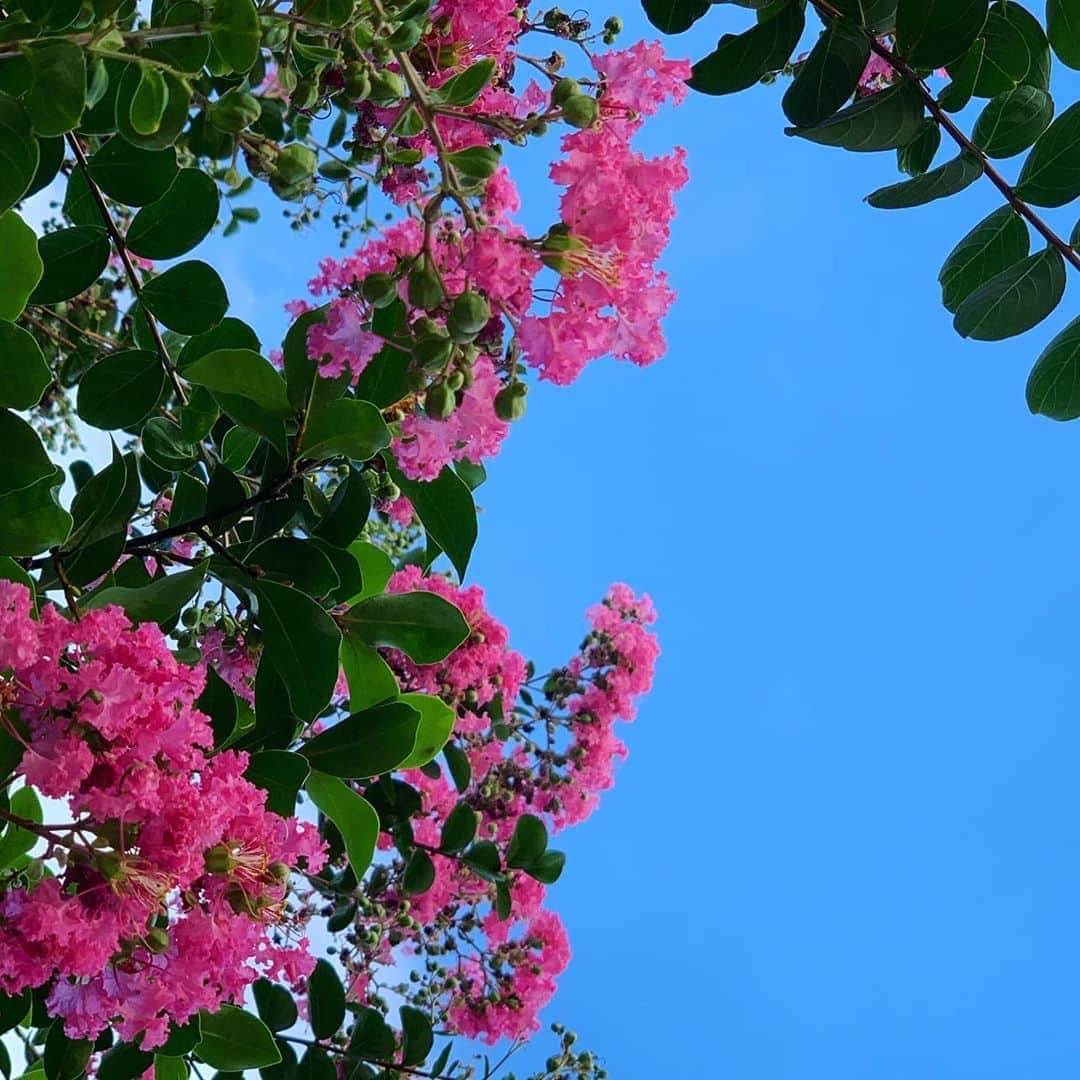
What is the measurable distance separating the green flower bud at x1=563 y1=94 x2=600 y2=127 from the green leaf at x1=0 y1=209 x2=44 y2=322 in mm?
699

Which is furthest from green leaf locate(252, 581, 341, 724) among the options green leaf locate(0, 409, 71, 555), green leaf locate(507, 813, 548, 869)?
green leaf locate(507, 813, 548, 869)

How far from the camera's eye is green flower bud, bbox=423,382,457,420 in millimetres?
1314

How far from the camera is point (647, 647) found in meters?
3.93

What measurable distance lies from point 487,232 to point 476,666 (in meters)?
1.79

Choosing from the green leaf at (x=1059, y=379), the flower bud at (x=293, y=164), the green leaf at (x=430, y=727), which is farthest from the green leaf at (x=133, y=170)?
the green leaf at (x=1059, y=379)

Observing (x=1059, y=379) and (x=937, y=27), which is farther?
(x=1059, y=379)

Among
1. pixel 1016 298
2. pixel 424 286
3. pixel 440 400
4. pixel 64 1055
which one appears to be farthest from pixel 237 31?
pixel 64 1055

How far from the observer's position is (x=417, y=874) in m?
2.78

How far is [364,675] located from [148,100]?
0.89 m

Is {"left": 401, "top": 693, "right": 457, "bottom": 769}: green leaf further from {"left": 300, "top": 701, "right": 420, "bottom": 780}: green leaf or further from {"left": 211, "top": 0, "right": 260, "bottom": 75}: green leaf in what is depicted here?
→ {"left": 211, "top": 0, "right": 260, "bottom": 75}: green leaf

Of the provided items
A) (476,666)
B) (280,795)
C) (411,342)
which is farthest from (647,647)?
(411,342)

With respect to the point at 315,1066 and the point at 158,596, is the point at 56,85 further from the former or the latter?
the point at 315,1066

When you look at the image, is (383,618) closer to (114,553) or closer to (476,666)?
(114,553)

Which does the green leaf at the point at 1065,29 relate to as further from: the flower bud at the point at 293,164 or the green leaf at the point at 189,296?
the green leaf at the point at 189,296
